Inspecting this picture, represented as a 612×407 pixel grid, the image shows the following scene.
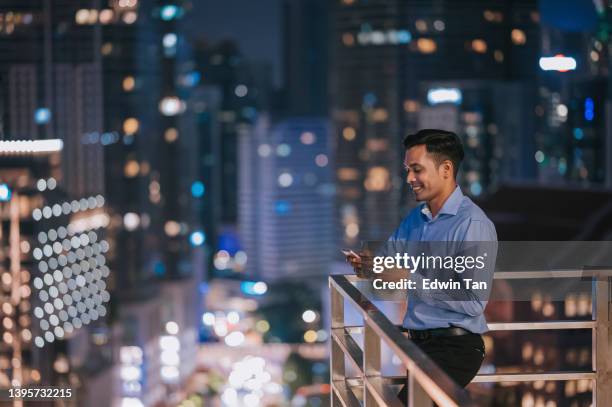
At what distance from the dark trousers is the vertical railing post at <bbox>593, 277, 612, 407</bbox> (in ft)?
1.73

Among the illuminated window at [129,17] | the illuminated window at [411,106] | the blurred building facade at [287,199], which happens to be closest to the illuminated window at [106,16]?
the illuminated window at [129,17]

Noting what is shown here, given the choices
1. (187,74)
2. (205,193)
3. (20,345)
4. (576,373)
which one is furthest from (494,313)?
(205,193)

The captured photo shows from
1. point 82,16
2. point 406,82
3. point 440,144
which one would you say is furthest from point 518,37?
point 440,144

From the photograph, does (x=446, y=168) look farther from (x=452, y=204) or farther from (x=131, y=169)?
(x=131, y=169)

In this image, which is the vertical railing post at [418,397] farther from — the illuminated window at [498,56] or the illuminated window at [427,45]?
the illuminated window at [427,45]

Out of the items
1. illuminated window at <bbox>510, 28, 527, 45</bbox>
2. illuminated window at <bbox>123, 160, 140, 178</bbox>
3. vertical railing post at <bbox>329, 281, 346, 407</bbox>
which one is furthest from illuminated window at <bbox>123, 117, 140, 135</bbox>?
vertical railing post at <bbox>329, 281, 346, 407</bbox>

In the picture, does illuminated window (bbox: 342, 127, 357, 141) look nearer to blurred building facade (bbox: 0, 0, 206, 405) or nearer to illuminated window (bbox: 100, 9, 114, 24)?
blurred building facade (bbox: 0, 0, 206, 405)

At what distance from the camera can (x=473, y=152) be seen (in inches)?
1282

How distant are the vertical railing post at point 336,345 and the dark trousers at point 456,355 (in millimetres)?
423

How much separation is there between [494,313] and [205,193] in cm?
4046

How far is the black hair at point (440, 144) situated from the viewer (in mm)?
1892

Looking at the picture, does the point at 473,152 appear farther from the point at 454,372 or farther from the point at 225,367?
the point at 454,372

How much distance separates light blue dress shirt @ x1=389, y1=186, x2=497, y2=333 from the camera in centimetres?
181

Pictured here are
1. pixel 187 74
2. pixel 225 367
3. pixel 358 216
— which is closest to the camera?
pixel 358 216
